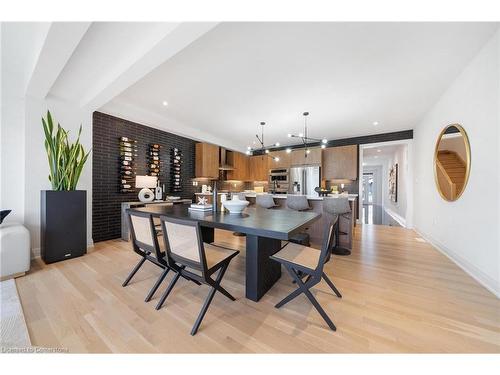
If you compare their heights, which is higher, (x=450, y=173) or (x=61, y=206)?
(x=450, y=173)

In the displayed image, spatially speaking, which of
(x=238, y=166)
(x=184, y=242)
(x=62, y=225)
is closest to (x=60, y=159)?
(x=62, y=225)

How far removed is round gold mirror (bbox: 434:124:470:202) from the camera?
8.08 ft

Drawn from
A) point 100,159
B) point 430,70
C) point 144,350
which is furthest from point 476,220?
point 100,159

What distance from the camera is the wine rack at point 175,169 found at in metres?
4.79

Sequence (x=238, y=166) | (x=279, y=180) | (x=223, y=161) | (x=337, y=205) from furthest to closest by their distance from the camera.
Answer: (x=238, y=166) < (x=279, y=180) < (x=223, y=161) < (x=337, y=205)

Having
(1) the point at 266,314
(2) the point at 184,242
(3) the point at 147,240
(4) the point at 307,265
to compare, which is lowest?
(1) the point at 266,314

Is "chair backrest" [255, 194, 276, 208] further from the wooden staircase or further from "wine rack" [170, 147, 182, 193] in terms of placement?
the wooden staircase

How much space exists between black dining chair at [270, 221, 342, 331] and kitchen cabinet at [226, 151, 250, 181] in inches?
205

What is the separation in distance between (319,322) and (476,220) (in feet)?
7.92

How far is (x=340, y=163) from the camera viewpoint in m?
5.87

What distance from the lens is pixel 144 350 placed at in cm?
122

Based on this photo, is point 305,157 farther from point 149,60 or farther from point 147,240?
point 147,240

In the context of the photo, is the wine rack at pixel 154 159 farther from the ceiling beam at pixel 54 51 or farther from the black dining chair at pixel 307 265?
the black dining chair at pixel 307 265

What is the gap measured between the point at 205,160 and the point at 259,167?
8.22 ft
